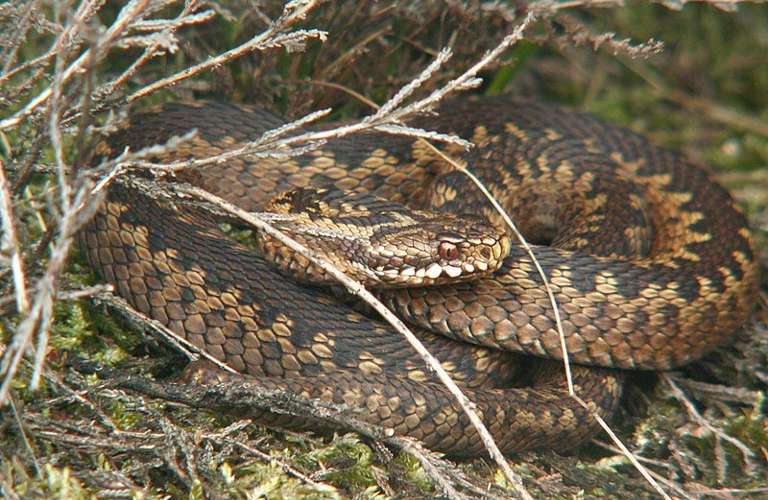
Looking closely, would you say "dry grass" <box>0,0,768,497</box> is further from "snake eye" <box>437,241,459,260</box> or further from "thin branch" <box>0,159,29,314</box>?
"snake eye" <box>437,241,459,260</box>

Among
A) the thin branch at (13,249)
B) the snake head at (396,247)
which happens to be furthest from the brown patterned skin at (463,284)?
the thin branch at (13,249)

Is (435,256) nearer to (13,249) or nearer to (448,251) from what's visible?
(448,251)

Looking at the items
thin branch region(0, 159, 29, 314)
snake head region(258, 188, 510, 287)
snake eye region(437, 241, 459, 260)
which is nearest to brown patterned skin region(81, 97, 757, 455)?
snake head region(258, 188, 510, 287)

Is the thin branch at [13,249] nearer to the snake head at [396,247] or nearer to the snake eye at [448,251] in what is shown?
the snake head at [396,247]

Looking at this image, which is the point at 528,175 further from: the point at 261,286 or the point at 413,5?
the point at 261,286

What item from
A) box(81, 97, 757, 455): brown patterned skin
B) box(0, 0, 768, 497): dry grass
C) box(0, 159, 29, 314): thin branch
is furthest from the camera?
box(81, 97, 757, 455): brown patterned skin

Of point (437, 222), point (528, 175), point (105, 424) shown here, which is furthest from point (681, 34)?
point (105, 424)

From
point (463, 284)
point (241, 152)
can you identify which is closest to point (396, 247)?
point (463, 284)
